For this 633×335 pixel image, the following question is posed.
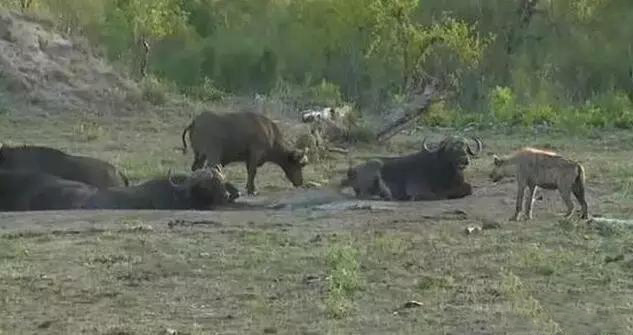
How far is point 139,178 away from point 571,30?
2653 centimetres

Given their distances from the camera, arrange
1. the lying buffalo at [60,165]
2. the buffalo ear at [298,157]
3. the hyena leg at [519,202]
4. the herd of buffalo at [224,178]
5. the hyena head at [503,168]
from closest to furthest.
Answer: the hyena leg at [519,202]
the herd of buffalo at [224,178]
the hyena head at [503,168]
the lying buffalo at [60,165]
the buffalo ear at [298,157]

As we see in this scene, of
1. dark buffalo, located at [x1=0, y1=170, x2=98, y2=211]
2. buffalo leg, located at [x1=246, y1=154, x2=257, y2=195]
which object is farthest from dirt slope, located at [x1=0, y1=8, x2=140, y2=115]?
dark buffalo, located at [x1=0, y1=170, x2=98, y2=211]

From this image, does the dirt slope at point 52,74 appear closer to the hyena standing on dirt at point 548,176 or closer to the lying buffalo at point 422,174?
the lying buffalo at point 422,174

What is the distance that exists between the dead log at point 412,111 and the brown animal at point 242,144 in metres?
4.57

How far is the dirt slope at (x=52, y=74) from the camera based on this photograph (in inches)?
1203

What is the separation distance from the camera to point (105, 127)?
28.4m

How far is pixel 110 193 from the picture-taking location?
17.1 m

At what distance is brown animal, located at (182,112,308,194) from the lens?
20.3 metres

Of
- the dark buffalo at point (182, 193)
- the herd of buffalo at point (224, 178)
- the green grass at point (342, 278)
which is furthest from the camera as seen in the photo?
the dark buffalo at point (182, 193)

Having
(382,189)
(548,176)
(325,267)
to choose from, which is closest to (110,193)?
(382,189)

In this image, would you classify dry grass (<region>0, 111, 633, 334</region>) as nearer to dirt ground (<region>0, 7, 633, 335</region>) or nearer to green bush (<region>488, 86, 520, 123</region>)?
dirt ground (<region>0, 7, 633, 335</region>)

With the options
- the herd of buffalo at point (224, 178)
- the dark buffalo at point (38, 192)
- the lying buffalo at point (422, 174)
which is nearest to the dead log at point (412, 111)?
the herd of buffalo at point (224, 178)

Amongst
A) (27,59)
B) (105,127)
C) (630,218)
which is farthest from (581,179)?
(27,59)

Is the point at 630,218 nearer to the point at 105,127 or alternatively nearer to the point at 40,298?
→ the point at 40,298
